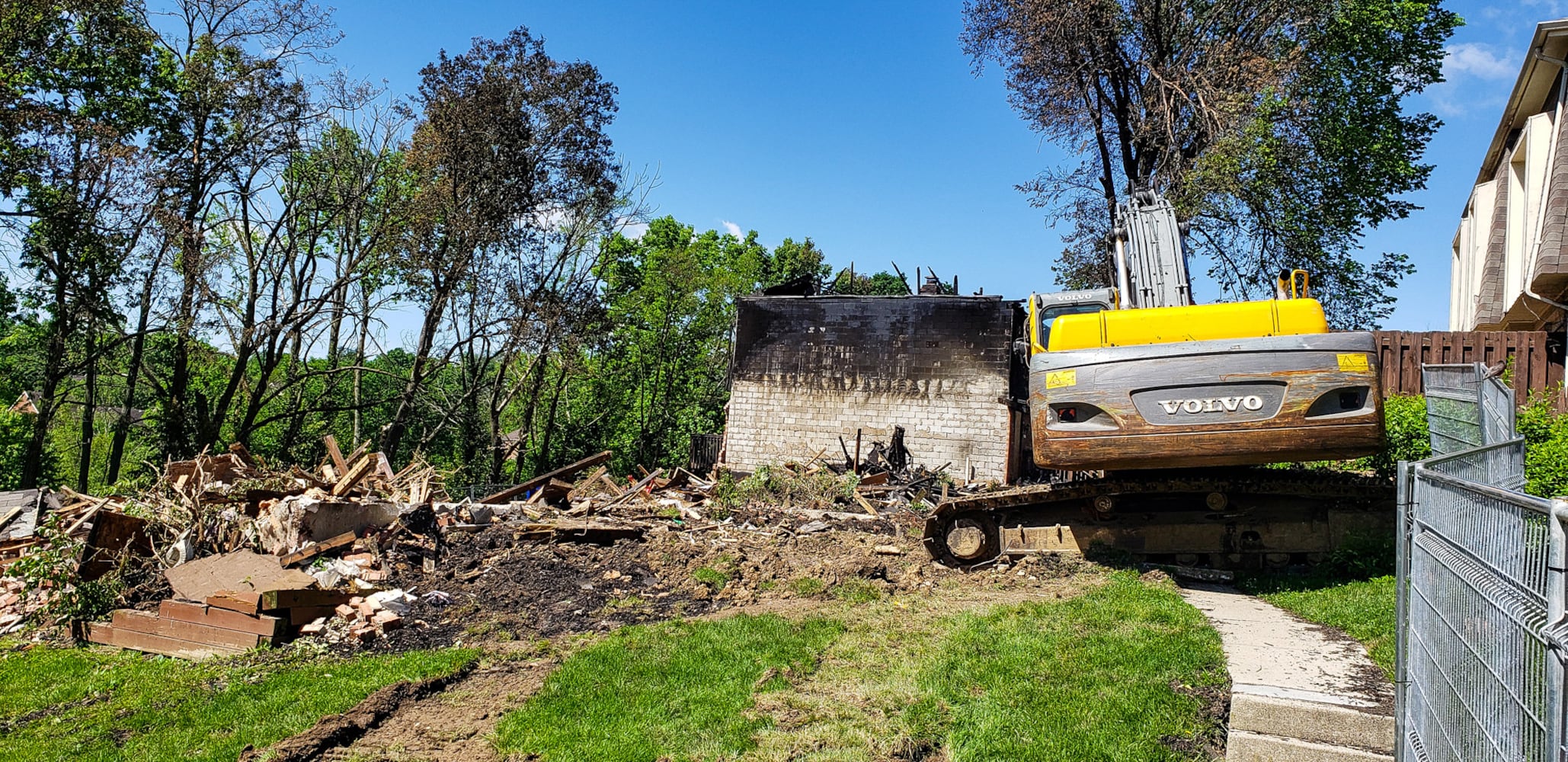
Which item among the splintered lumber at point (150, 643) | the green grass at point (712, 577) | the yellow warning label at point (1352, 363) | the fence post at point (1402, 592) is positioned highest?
the yellow warning label at point (1352, 363)

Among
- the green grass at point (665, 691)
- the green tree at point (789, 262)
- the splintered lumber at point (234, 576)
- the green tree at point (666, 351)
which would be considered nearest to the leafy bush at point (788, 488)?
the splintered lumber at point (234, 576)

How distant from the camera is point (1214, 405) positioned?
7344 mm

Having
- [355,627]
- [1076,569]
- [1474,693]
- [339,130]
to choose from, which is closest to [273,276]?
[339,130]

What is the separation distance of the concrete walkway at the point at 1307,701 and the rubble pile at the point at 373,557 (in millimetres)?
3986

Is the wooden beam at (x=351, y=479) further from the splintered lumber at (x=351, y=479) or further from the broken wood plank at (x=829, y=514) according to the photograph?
the broken wood plank at (x=829, y=514)

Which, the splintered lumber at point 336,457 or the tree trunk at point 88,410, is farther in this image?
the tree trunk at point 88,410

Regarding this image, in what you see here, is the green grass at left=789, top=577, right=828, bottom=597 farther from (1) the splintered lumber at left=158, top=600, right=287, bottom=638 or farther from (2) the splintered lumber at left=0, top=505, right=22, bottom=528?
(2) the splintered lumber at left=0, top=505, right=22, bottom=528

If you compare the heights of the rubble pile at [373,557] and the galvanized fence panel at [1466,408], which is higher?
the galvanized fence panel at [1466,408]

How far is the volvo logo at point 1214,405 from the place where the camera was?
7.26 metres

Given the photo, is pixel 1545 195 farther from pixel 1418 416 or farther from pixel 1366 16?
pixel 1366 16

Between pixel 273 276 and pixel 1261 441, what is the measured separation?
22444 millimetres

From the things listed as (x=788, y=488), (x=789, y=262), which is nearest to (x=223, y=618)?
(x=788, y=488)

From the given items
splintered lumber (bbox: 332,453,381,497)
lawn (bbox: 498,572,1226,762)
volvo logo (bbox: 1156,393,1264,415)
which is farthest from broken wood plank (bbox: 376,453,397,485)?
volvo logo (bbox: 1156,393,1264,415)

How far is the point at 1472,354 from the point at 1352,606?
36.9ft
